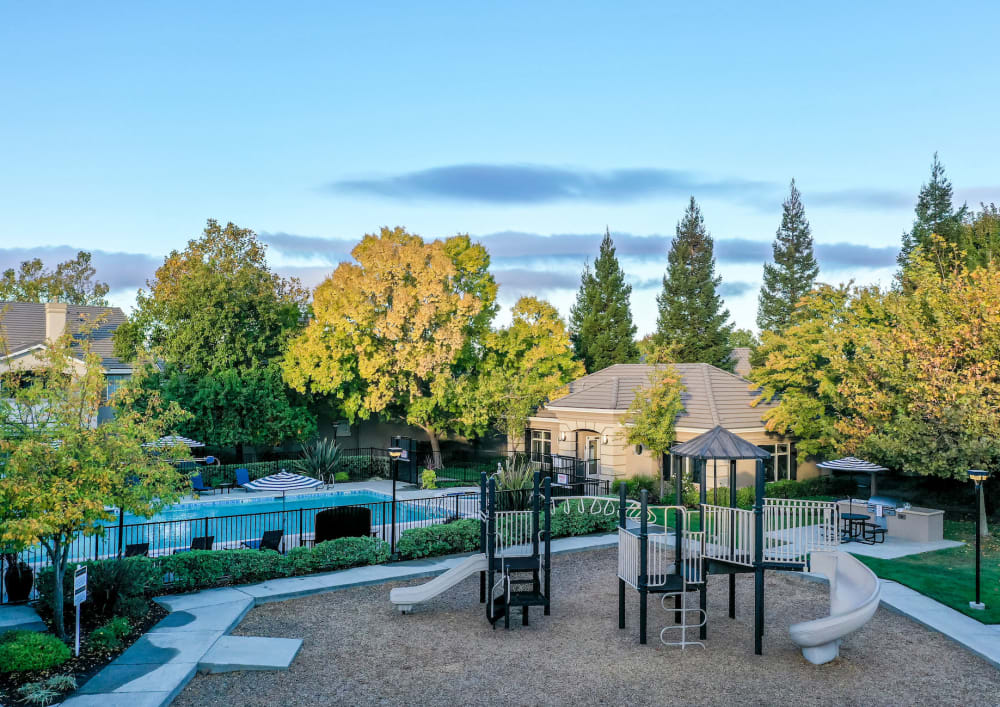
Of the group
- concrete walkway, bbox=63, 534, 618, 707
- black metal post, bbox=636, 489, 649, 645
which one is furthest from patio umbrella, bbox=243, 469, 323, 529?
black metal post, bbox=636, 489, 649, 645

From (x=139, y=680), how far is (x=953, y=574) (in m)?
16.3

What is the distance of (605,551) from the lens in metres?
19.6

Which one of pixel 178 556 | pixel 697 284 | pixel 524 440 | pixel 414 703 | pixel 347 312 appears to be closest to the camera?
pixel 414 703

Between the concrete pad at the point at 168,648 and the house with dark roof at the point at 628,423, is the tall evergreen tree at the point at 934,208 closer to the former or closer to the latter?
the house with dark roof at the point at 628,423

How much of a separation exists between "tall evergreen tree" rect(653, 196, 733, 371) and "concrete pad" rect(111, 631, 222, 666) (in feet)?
135

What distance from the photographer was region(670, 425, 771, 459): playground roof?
42.4ft

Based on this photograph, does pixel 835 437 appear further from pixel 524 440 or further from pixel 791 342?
pixel 524 440

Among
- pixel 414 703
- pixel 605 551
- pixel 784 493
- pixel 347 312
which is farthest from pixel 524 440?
pixel 414 703

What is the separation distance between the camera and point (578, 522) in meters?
21.0

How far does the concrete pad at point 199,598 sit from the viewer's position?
13.8 m

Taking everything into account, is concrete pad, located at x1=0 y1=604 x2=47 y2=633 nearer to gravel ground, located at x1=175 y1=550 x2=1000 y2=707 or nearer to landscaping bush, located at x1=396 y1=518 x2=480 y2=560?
gravel ground, located at x1=175 y1=550 x2=1000 y2=707

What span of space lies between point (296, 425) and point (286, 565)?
57.3 ft

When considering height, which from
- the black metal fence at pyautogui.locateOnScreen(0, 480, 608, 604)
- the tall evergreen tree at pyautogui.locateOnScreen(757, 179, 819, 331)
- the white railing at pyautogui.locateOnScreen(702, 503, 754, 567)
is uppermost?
the tall evergreen tree at pyautogui.locateOnScreen(757, 179, 819, 331)

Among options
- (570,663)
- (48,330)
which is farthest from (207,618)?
(48,330)
